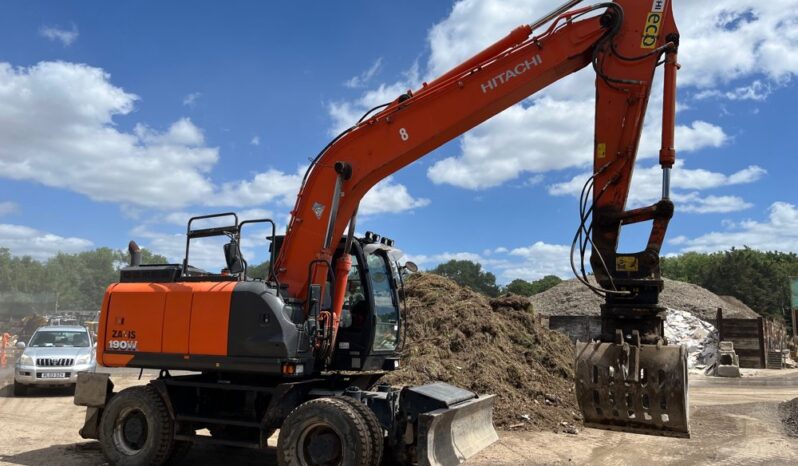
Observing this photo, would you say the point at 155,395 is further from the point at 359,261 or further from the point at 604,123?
the point at 604,123

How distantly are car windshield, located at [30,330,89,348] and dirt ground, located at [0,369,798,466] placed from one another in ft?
5.95

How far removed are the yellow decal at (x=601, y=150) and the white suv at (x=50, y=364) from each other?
1230 cm

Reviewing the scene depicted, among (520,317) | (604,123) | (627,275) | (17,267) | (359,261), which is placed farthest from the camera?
(17,267)

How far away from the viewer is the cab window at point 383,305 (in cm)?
762

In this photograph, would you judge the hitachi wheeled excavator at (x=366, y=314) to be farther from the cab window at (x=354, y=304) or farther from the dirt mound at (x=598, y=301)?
the dirt mound at (x=598, y=301)

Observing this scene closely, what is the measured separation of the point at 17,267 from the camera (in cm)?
9869

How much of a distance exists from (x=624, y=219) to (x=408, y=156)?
2512mm

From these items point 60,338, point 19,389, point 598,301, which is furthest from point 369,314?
point 598,301

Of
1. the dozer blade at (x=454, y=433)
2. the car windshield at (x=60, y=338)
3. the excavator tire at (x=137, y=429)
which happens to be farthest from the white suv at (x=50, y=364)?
the dozer blade at (x=454, y=433)

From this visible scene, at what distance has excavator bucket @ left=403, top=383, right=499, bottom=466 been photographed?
6.47m

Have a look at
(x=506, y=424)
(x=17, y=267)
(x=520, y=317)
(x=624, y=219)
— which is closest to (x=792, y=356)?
(x=520, y=317)

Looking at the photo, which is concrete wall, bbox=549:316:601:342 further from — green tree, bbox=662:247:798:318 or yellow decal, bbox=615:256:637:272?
green tree, bbox=662:247:798:318

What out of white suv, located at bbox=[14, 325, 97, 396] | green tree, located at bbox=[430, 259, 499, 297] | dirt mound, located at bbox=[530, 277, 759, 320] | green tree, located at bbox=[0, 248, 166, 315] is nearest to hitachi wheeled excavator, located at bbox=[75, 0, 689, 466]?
white suv, located at bbox=[14, 325, 97, 396]

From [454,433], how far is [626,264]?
2.67 metres
